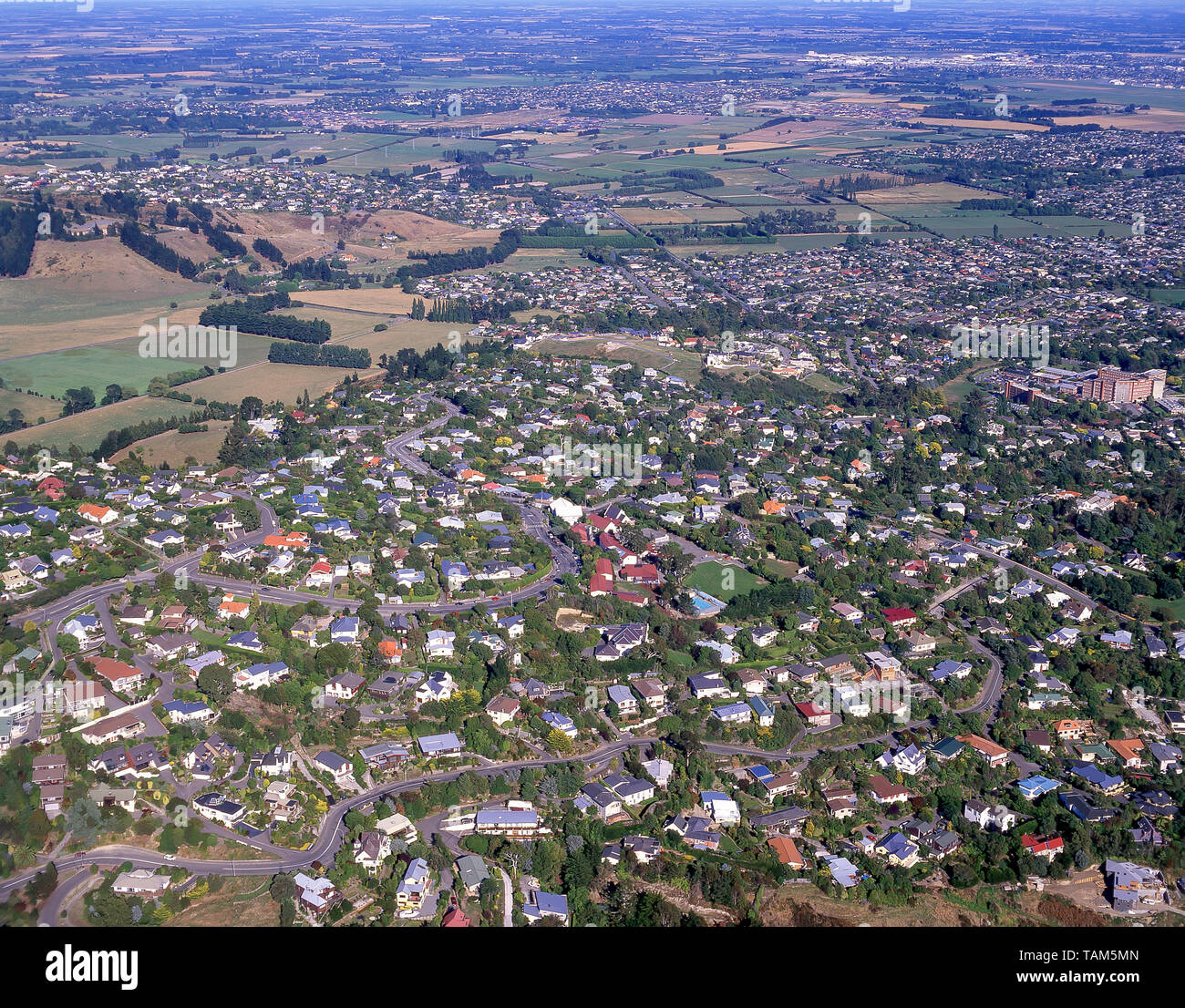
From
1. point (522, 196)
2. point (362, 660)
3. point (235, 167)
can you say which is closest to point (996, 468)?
point (362, 660)

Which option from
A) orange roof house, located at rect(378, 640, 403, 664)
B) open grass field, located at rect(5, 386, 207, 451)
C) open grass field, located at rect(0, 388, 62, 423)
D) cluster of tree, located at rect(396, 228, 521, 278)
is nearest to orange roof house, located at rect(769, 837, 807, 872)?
orange roof house, located at rect(378, 640, 403, 664)

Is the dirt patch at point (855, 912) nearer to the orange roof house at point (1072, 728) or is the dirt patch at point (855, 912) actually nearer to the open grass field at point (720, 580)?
the orange roof house at point (1072, 728)

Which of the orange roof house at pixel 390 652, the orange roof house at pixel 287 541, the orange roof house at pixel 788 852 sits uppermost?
the orange roof house at pixel 287 541

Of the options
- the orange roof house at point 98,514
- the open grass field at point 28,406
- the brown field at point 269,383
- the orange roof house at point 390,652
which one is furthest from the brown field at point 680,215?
the orange roof house at point 390,652

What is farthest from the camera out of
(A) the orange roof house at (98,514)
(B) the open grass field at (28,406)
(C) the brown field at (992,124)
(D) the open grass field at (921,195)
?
(C) the brown field at (992,124)

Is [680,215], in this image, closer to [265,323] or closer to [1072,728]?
[265,323]

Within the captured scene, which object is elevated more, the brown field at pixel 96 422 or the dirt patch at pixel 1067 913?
the brown field at pixel 96 422
